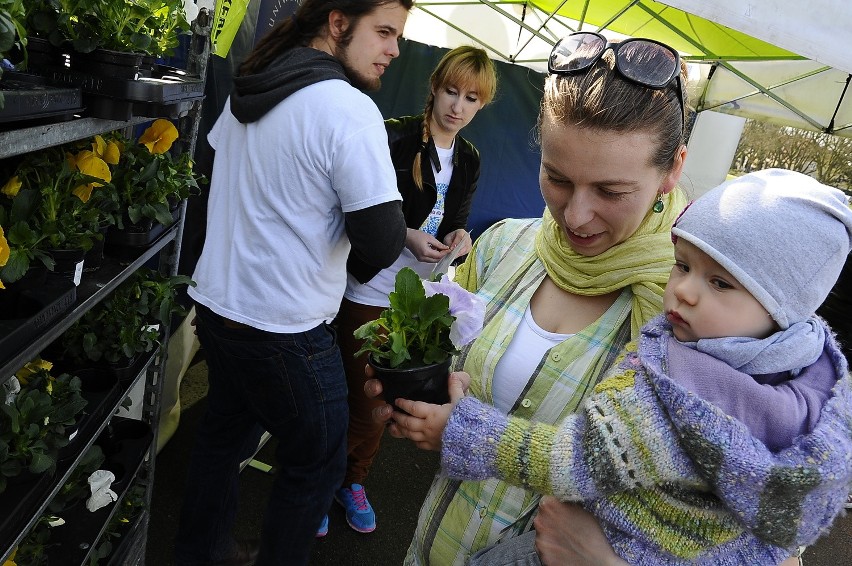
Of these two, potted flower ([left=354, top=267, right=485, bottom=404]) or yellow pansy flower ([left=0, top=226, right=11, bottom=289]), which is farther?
potted flower ([left=354, top=267, right=485, bottom=404])

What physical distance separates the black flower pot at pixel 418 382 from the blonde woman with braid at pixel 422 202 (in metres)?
1.55

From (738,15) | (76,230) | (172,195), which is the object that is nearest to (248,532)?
(172,195)

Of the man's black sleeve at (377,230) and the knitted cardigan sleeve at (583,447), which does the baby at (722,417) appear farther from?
the man's black sleeve at (377,230)

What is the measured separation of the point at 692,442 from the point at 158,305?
5.55ft

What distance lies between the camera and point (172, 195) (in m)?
2.08

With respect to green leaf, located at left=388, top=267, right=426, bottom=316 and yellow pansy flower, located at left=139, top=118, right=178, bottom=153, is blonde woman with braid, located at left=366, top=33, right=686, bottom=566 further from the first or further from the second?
yellow pansy flower, located at left=139, top=118, right=178, bottom=153

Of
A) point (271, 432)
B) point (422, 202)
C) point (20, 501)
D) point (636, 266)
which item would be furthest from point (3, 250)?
point (422, 202)

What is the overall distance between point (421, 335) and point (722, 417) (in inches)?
23.5

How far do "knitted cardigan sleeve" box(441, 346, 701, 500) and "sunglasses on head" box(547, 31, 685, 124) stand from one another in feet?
1.82

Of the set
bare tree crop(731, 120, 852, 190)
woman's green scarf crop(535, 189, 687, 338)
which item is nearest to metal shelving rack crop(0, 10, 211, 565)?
woman's green scarf crop(535, 189, 687, 338)

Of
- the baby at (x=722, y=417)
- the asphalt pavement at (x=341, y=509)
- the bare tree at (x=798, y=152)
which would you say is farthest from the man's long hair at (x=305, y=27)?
the bare tree at (x=798, y=152)

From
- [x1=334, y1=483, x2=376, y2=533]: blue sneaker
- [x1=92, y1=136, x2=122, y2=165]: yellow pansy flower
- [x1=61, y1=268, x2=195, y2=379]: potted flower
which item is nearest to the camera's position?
[x1=92, y1=136, x2=122, y2=165]: yellow pansy flower

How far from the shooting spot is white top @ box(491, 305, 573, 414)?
1.40 m

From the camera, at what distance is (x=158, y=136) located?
200 centimetres
